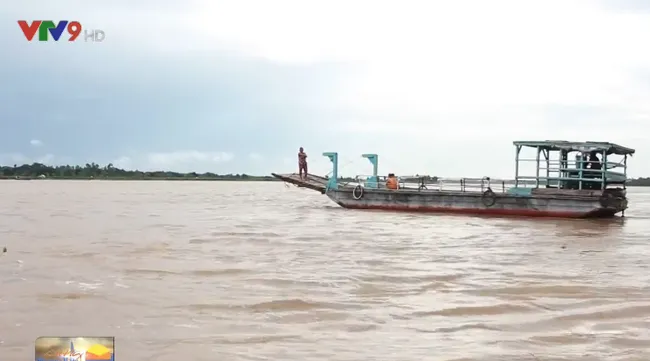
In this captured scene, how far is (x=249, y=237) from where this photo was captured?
648 inches

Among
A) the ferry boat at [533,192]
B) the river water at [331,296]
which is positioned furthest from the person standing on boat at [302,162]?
the river water at [331,296]

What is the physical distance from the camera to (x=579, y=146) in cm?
2098

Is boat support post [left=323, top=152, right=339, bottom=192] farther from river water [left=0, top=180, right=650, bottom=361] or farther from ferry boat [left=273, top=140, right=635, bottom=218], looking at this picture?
river water [left=0, top=180, right=650, bottom=361]

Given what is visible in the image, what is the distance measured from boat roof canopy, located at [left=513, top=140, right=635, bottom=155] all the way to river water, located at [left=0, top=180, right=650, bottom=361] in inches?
195

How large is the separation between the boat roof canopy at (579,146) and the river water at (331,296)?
4951mm

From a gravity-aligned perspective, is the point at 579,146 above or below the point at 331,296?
above

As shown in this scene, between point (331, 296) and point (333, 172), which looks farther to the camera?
point (333, 172)

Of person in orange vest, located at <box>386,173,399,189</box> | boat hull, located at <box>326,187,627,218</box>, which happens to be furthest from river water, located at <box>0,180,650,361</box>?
person in orange vest, located at <box>386,173,399,189</box>

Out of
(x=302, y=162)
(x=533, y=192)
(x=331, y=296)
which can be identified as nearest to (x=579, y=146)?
(x=533, y=192)

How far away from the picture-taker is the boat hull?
2106 cm

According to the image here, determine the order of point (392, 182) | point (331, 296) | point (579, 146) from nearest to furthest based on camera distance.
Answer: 1. point (331, 296)
2. point (579, 146)
3. point (392, 182)

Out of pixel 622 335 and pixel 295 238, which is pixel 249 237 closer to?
pixel 295 238

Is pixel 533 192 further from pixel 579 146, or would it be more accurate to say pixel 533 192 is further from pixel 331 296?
pixel 331 296

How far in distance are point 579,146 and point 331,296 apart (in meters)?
14.8
